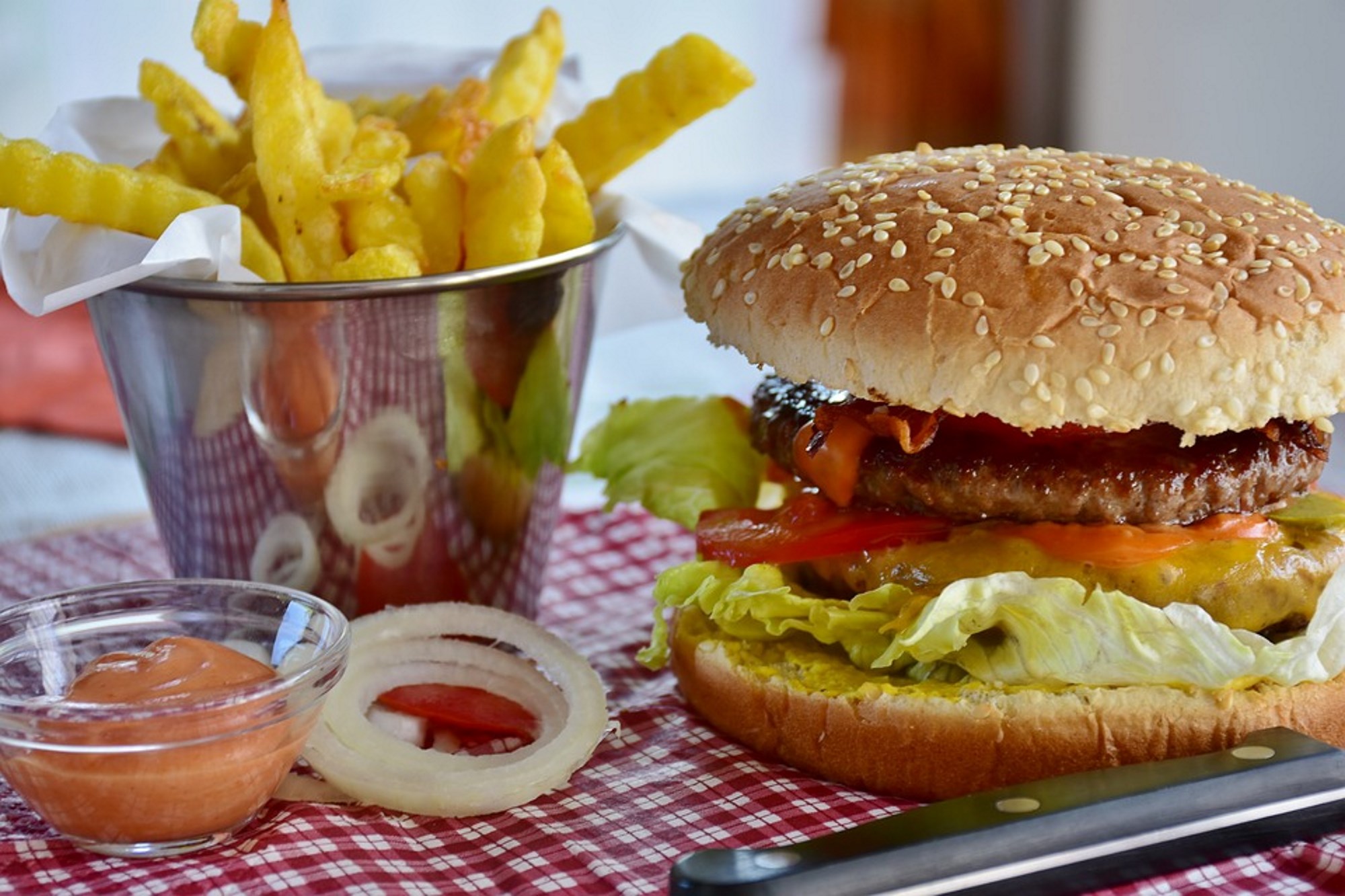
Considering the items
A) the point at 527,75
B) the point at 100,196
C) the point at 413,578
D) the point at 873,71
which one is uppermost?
the point at 527,75

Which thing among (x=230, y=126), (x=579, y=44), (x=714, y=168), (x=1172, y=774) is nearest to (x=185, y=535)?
(x=230, y=126)

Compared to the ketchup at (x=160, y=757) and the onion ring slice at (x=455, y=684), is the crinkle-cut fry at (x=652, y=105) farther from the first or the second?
the ketchup at (x=160, y=757)

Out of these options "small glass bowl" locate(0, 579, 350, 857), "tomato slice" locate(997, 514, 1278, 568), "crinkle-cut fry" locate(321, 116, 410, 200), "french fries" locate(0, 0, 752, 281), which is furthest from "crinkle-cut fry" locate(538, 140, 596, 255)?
"tomato slice" locate(997, 514, 1278, 568)

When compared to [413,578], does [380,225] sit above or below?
above

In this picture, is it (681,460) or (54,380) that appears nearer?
(681,460)

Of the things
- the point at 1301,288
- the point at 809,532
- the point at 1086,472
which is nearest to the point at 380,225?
the point at 809,532

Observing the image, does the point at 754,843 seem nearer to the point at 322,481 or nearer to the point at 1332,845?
the point at 1332,845

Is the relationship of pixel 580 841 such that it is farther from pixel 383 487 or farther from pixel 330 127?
pixel 330 127
